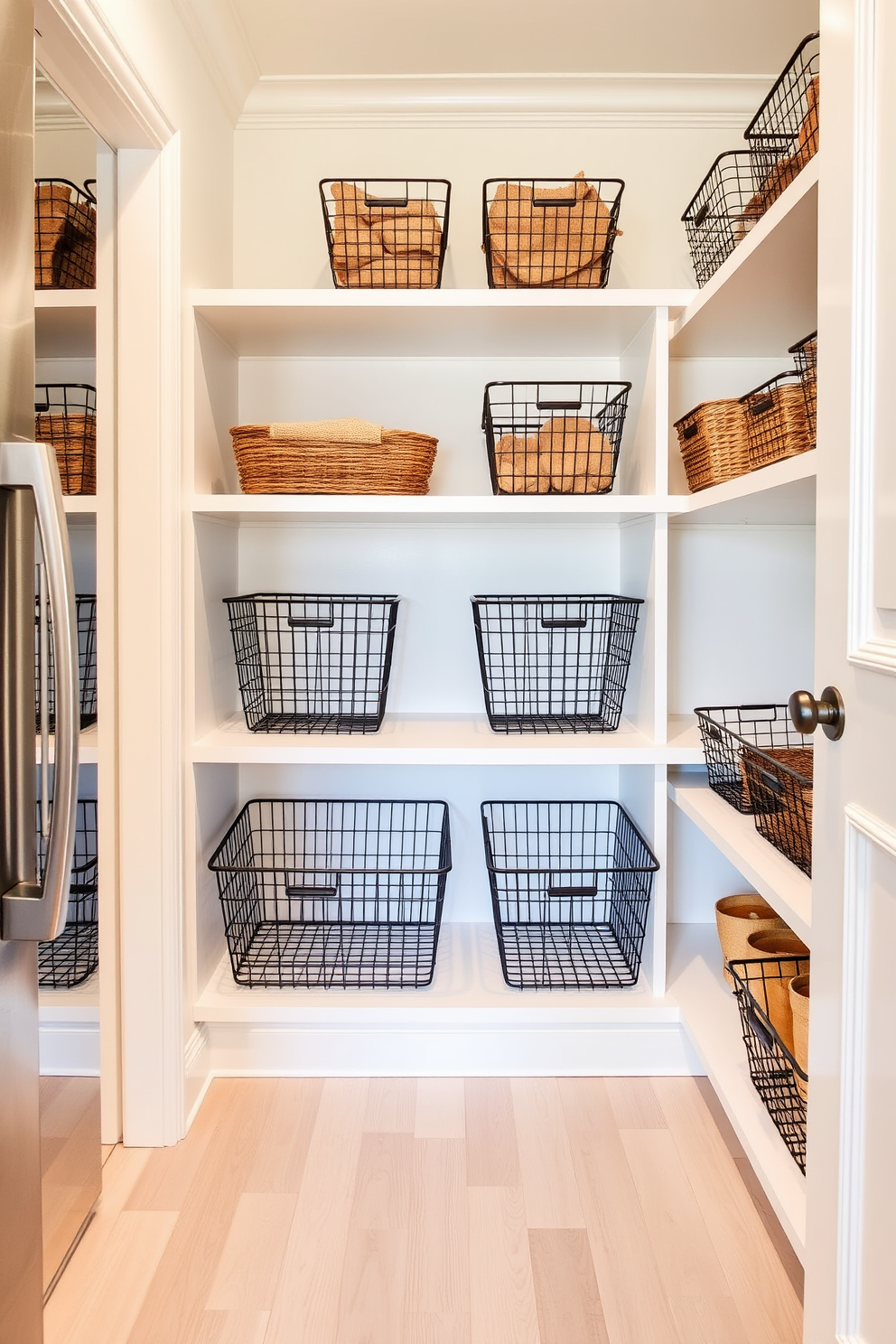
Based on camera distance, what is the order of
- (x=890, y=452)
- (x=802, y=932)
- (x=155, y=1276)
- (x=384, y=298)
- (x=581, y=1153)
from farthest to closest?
(x=384, y=298)
(x=581, y=1153)
(x=155, y=1276)
(x=802, y=932)
(x=890, y=452)

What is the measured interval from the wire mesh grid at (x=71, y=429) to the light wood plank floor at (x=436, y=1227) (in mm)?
1185

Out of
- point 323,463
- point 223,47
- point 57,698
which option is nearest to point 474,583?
point 323,463

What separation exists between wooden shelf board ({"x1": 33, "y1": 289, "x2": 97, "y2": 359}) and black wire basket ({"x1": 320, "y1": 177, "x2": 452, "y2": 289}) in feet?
1.99

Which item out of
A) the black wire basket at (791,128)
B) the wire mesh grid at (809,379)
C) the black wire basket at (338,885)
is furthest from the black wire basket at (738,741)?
the black wire basket at (791,128)

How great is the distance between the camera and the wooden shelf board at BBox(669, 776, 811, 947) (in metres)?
1.33

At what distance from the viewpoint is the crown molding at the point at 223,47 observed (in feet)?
5.89

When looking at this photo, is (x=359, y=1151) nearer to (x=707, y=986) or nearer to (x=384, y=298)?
(x=707, y=986)

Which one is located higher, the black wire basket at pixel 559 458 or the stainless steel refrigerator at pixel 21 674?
the black wire basket at pixel 559 458

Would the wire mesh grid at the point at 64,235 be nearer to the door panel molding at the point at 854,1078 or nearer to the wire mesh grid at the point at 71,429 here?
the wire mesh grid at the point at 71,429

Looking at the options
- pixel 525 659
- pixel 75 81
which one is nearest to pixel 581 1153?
pixel 525 659

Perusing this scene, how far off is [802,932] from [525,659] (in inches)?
45.1

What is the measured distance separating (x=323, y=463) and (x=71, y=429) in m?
0.51

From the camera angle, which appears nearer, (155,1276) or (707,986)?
(155,1276)

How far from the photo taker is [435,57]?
2104 millimetres
